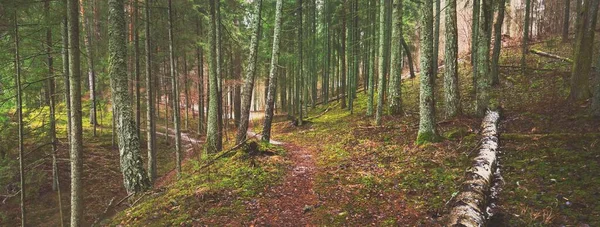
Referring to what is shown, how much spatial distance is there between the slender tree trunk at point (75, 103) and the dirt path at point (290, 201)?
3484 mm

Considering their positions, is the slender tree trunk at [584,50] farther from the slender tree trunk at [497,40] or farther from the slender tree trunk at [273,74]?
the slender tree trunk at [273,74]

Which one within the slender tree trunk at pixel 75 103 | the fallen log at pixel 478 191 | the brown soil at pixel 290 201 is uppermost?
the slender tree trunk at pixel 75 103

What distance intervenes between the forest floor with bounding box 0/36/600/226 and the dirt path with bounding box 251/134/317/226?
2 centimetres

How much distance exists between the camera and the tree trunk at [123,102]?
306 inches

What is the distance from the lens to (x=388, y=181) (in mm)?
6957

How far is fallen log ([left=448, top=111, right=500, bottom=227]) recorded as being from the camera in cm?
433

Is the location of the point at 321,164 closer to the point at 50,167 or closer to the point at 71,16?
the point at 71,16

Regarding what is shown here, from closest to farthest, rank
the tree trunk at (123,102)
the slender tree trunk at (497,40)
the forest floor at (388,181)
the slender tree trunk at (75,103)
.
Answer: the forest floor at (388,181), the slender tree trunk at (75,103), the tree trunk at (123,102), the slender tree trunk at (497,40)

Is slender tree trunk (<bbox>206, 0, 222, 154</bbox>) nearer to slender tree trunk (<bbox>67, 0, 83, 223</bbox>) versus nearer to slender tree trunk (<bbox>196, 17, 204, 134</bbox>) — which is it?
slender tree trunk (<bbox>196, 17, 204, 134</bbox>)

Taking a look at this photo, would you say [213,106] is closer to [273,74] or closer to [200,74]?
[273,74]

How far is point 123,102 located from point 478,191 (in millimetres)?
8375

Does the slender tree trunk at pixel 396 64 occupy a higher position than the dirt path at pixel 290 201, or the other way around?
the slender tree trunk at pixel 396 64

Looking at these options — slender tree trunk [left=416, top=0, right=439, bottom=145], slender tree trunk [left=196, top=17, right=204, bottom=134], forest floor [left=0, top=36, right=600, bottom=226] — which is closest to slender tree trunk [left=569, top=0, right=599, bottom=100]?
forest floor [left=0, top=36, right=600, bottom=226]

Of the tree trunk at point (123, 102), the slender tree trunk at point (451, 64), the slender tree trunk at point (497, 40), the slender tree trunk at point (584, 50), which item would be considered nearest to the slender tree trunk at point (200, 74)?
the tree trunk at point (123, 102)
